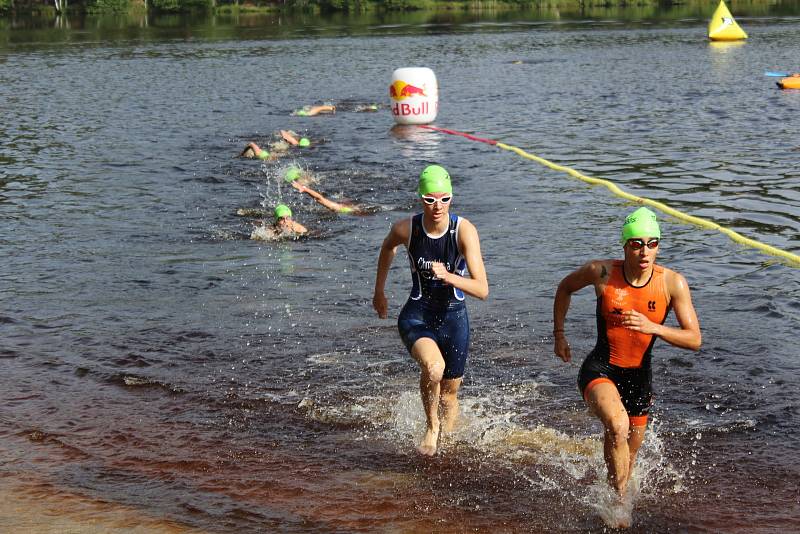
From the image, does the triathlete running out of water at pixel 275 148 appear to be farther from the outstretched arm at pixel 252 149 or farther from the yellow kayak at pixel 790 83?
the yellow kayak at pixel 790 83

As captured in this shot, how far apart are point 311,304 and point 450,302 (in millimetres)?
4866

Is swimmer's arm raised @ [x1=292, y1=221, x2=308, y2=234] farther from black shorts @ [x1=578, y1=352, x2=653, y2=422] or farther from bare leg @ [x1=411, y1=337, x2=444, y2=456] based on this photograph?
black shorts @ [x1=578, y1=352, x2=653, y2=422]

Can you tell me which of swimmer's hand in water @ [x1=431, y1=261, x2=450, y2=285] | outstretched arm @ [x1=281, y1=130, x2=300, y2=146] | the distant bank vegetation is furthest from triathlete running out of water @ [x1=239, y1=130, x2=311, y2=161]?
the distant bank vegetation

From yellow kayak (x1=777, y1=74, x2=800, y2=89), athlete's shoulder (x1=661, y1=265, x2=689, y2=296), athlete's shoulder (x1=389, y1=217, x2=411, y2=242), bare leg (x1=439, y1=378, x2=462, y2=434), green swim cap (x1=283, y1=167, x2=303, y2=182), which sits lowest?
bare leg (x1=439, y1=378, x2=462, y2=434)

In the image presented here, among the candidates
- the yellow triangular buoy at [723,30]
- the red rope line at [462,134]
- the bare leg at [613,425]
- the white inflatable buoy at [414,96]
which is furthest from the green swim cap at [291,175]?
the yellow triangular buoy at [723,30]

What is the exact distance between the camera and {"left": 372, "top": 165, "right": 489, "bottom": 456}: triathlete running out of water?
23.5 feet

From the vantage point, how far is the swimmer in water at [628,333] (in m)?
6.37

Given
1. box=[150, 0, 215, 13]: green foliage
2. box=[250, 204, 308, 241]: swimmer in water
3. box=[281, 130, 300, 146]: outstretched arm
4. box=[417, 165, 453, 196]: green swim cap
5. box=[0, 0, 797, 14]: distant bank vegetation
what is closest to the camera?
box=[417, 165, 453, 196]: green swim cap

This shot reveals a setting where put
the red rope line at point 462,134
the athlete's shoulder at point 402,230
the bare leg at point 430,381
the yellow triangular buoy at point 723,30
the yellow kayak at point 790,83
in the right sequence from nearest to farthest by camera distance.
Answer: the bare leg at point 430,381 → the athlete's shoulder at point 402,230 → the red rope line at point 462,134 → the yellow kayak at point 790,83 → the yellow triangular buoy at point 723,30

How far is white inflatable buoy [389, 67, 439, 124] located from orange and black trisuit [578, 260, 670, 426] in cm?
1995

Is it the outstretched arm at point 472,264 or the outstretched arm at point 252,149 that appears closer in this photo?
the outstretched arm at point 472,264

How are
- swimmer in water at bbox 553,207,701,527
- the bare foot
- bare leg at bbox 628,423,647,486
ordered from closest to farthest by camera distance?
swimmer in water at bbox 553,207,701,527 < bare leg at bbox 628,423,647,486 < the bare foot

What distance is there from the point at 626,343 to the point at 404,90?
67.1 ft

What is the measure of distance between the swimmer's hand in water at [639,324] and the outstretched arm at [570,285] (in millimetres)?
546
